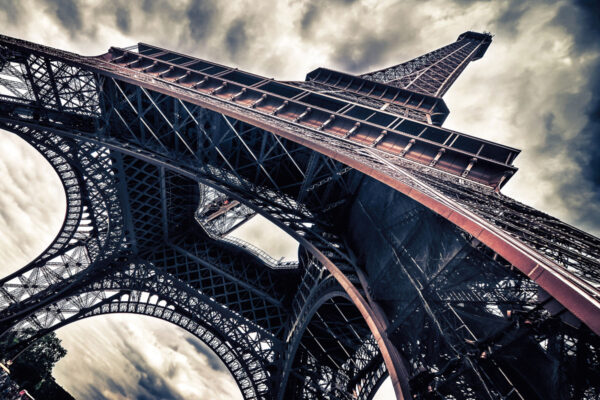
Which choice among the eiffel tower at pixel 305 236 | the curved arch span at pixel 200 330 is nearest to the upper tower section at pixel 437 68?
the eiffel tower at pixel 305 236

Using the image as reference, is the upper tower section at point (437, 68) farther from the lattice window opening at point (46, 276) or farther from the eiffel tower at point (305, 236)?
the lattice window opening at point (46, 276)

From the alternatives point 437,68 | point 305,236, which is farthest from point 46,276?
point 437,68

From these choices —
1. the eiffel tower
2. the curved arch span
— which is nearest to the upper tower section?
the eiffel tower

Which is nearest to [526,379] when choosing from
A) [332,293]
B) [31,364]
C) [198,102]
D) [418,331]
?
[418,331]

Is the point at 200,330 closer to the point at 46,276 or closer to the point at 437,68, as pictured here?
the point at 46,276

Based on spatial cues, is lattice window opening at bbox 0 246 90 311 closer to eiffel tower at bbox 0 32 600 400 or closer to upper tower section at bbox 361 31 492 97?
eiffel tower at bbox 0 32 600 400

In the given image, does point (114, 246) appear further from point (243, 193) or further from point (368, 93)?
point (368, 93)
